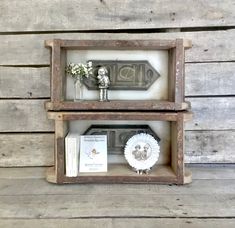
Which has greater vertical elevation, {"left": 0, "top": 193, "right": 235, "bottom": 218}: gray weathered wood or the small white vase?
the small white vase

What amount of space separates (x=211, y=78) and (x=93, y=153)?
1.85ft

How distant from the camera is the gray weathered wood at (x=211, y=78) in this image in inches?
51.7

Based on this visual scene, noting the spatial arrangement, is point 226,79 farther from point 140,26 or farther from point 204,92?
point 140,26

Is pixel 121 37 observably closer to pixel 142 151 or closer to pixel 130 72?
pixel 130 72

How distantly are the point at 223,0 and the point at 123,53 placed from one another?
455 mm

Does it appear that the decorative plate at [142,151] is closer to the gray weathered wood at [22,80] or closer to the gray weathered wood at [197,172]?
the gray weathered wood at [197,172]

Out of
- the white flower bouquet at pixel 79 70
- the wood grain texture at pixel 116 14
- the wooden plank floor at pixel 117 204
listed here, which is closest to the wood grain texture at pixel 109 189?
the wooden plank floor at pixel 117 204

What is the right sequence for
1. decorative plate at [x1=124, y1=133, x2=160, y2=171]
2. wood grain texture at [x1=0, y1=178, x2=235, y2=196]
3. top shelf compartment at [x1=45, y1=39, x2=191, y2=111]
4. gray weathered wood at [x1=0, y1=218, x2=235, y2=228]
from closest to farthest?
1. gray weathered wood at [x1=0, y1=218, x2=235, y2=228]
2. wood grain texture at [x1=0, y1=178, x2=235, y2=196]
3. decorative plate at [x1=124, y1=133, x2=160, y2=171]
4. top shelf compartment at [x1=45, y1=39, x2=191, y2=111]

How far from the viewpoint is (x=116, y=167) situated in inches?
49.3

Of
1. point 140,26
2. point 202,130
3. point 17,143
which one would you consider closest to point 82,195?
point 17,143

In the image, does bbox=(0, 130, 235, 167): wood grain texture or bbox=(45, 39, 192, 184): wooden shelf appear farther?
bbox=(0, 130, 235, 167): wood grain texture

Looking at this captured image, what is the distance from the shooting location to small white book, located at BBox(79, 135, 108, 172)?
119 cm

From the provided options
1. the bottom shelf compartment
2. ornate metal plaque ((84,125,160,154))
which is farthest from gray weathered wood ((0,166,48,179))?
ornate metal plaque ((84,125,160,154))

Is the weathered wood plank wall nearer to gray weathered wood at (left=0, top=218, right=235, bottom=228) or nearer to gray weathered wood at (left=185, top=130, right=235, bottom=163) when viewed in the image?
gray weathered wood at (left=185, top=130, right=235, bottom=163)
